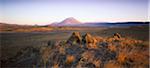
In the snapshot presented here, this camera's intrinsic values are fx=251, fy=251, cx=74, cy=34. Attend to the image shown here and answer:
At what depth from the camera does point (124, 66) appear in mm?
3971

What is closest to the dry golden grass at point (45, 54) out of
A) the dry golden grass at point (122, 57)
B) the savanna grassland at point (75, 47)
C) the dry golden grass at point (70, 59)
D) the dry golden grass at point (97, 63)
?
the savanna grassland at point (75, 47)

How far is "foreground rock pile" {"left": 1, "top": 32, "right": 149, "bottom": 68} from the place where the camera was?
400 centimetres

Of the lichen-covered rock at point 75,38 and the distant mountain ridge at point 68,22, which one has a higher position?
the distant mountain ridge at point 68,22

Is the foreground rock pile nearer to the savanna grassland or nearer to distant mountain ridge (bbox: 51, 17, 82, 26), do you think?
the savanna grassland

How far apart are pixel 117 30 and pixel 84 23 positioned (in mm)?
579

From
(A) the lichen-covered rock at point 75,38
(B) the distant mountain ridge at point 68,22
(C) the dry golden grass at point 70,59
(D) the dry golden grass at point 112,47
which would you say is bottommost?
(C) the dry golden grass at point 70,59

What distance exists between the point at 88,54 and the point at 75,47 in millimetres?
274

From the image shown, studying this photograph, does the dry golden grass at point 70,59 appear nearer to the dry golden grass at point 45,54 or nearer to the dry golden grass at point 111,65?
the dry golden grass at point 45,54

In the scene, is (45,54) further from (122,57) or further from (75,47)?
(122,57)

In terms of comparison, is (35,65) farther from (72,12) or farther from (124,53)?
(124,53)

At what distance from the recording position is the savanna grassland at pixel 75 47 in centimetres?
407

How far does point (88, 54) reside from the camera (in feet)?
13.8

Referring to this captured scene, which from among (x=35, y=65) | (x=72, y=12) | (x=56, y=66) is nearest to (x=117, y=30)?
(x=72, y=12)

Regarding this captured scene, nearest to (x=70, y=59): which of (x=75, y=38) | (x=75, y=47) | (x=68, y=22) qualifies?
(x=75, y=47)
